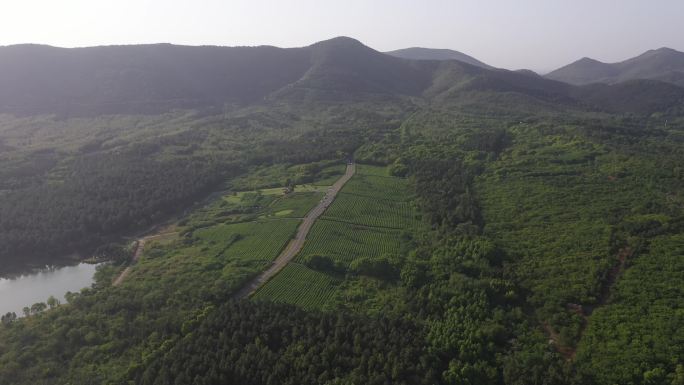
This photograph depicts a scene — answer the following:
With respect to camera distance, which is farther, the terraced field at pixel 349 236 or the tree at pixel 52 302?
the tree at pixel 52 302

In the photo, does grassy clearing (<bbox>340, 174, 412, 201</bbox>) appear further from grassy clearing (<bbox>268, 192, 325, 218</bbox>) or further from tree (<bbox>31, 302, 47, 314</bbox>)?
tree (<bbox>31, 302, 47, 314</bbox>)

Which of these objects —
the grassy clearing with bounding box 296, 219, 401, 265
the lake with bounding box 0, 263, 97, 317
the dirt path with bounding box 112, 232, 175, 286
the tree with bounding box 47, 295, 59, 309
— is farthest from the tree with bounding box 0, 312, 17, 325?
the grassy clearing with bounding box 296, 219, 401, 265

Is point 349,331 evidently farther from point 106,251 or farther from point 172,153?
point 172,153

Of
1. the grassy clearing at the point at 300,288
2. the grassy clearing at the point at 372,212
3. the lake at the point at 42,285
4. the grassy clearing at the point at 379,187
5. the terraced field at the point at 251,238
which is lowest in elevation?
the lake at the point at 42,285

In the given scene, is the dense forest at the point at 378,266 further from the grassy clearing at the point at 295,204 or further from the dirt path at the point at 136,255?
the dirt path at the point at 136,255

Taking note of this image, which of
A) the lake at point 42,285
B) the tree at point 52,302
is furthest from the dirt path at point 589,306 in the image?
the lake at point 42,285

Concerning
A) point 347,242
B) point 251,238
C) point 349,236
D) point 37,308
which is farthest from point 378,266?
point 37,308

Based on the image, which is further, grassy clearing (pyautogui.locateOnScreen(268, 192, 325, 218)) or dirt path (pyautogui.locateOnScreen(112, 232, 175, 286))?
grassy clearing (pyautogui.locateOnScreen(268, 192, 325, 218))
